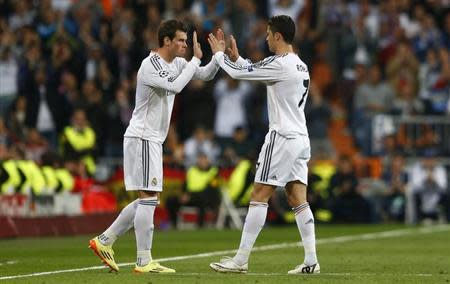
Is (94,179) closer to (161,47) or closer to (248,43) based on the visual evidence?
(248,43)

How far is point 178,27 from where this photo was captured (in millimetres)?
13672

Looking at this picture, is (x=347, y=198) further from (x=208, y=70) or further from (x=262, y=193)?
(x=262, y=193)

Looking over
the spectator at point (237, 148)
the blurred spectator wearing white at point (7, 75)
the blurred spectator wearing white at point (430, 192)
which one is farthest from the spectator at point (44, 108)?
the blurred spectator wearing white at point (430, 192)

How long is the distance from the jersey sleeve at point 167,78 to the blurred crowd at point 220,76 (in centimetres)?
1251

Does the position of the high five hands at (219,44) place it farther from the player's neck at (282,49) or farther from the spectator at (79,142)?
the spectator at (79,142)

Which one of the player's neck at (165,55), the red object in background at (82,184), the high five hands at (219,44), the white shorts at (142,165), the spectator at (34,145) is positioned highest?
the high five hands at (219,44)

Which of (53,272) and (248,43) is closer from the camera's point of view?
(53,272)

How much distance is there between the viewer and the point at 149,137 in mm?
13594

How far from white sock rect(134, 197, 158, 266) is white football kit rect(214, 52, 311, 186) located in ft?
3.61

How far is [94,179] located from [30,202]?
3678 mm

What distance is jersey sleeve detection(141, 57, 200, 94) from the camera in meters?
13.4

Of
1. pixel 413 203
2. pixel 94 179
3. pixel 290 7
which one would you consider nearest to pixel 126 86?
pixel 94 179

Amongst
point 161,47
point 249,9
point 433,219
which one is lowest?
point 433,219

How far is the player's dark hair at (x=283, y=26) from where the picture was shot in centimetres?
1340
